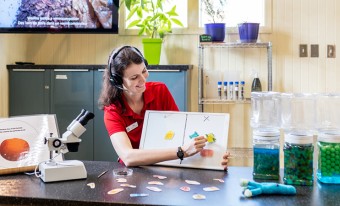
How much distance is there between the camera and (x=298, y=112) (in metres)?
1.62

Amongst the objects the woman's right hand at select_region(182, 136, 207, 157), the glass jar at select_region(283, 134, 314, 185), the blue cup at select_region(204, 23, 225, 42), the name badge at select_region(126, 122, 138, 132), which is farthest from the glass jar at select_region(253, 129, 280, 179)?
the blue cup at select_region(204, 23, 225, 42)

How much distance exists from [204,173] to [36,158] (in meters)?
0.72

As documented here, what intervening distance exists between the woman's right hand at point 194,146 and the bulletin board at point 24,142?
54 cm

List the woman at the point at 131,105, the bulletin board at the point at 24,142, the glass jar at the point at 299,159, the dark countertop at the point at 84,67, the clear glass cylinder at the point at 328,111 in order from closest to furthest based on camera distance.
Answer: the glass jar at the point at 299,159
the clear glass cylinder at the point at 328,111
the bulletin board at the point at 24,142
the woman at the point at 131,105
the dark countertop at the point at 84,67

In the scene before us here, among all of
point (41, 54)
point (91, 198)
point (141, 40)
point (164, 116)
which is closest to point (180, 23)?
point (141, 40)

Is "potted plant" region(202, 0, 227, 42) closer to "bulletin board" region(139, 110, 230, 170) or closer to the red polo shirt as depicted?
the red polo shirt

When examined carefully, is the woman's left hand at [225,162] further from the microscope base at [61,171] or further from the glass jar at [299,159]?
the microscope base at [61,171]

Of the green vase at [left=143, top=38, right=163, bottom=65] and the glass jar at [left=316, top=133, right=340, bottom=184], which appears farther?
the green vase at [left=143, top=38, right=163, bottom=65]

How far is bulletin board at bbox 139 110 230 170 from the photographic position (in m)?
1.78

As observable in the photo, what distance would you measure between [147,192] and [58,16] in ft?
Result: 7.90

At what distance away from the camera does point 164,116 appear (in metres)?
1.96

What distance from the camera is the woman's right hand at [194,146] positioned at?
174cm

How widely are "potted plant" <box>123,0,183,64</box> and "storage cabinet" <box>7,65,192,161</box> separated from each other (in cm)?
23

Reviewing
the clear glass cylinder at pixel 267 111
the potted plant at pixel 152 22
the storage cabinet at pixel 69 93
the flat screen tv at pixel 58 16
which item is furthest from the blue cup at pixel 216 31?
the clear glass cylinder at pixel 267 111
